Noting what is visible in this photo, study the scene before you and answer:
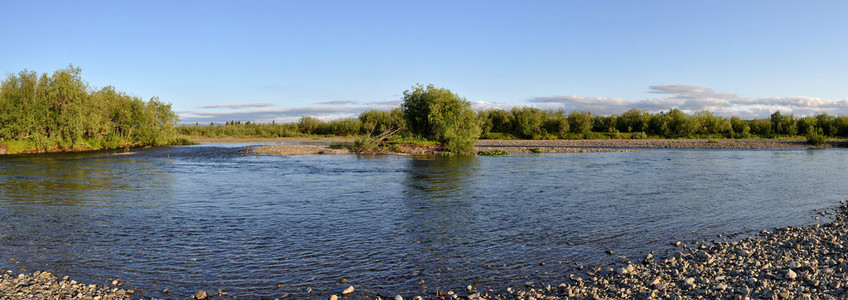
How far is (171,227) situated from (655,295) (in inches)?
564

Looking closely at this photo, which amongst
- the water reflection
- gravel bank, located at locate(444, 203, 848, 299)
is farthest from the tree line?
gravel bank, located at locate(444, 203, 848, 299)

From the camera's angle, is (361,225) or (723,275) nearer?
(723,275)

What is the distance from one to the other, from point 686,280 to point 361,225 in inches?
388

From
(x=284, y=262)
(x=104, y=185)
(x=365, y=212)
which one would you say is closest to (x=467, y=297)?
(x=284, y=262)

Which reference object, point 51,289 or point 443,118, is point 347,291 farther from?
point 443,118

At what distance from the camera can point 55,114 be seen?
58812 mm

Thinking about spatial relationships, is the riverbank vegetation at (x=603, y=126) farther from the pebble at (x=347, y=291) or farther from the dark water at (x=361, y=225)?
the pebble at (x=347, y=291)

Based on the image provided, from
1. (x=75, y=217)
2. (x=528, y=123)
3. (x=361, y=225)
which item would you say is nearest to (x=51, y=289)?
(x=361, y=225)

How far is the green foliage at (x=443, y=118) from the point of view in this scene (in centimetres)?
5884

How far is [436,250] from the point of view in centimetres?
1262

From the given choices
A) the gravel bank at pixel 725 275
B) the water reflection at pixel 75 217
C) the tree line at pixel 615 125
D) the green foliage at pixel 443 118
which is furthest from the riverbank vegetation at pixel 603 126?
the gravel bank at pixel 725 275

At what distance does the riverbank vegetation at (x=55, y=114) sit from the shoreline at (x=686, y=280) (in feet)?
200

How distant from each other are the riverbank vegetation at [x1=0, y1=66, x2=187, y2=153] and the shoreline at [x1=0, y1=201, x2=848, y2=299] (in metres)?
61.0

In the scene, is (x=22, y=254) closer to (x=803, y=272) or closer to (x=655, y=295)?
(x=655, y=295)
